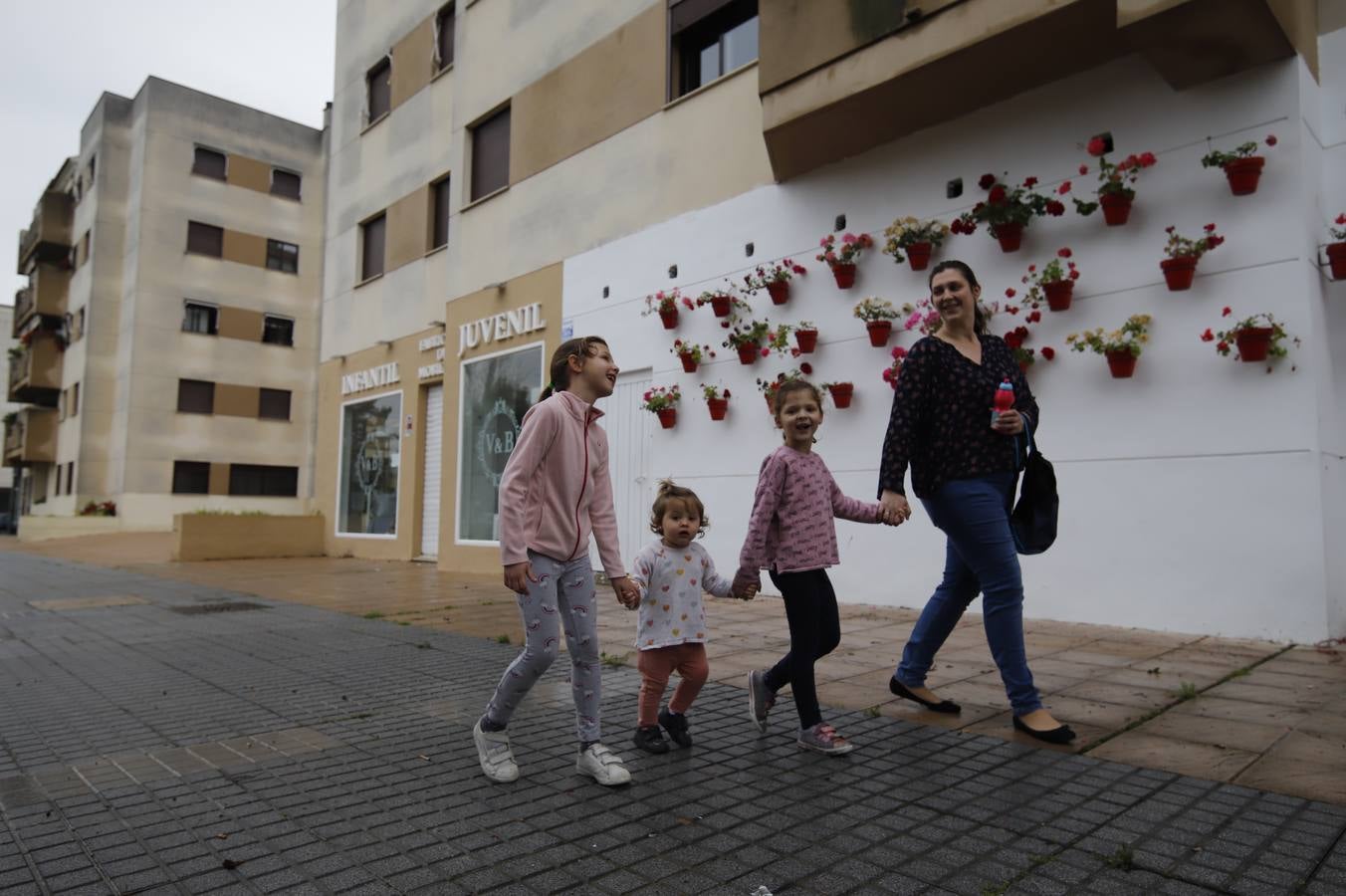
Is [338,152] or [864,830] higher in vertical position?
[338,152]

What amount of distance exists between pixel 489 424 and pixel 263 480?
23951 mm

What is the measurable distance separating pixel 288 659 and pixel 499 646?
4.57 ft

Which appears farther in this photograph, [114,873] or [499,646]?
[499,646]

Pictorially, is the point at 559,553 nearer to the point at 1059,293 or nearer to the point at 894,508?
the point at 894,508

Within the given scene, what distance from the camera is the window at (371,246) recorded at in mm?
17906

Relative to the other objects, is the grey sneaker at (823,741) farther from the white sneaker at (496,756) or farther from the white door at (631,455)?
the white door at (631,455)

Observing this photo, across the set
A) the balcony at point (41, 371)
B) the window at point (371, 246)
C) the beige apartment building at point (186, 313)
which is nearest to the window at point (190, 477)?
the beige apartment building at point (186, 313)

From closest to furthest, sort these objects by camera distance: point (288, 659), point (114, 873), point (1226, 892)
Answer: point (1226, 892) < point (114, 873) < point (288, 659)

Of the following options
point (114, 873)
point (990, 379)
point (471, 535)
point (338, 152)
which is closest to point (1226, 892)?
point (990, 379)

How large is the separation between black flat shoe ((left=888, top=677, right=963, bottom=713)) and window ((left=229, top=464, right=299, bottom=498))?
109 feet

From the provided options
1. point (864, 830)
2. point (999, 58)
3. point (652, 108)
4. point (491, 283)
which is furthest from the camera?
point (491, 283)

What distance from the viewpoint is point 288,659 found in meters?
6.15

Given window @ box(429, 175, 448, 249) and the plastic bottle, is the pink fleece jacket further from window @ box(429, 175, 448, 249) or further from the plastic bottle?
window @ box(429, 175, 448, 249)

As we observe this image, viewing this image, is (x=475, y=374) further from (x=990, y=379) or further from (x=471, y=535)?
(x=990, y=379)
